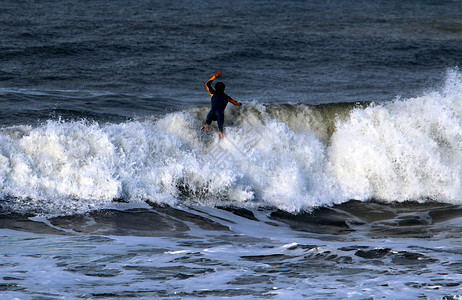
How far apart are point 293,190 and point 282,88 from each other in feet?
26.1

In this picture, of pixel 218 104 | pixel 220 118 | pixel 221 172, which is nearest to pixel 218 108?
pixel 218 104

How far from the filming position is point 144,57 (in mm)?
21516

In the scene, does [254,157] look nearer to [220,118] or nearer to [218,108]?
[220,118]

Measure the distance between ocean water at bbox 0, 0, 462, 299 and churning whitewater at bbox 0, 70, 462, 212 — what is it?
36mm

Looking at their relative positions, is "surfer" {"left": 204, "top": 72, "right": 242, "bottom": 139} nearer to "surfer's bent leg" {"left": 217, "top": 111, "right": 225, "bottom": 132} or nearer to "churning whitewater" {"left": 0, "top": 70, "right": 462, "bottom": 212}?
"surfer's bent leg" {"left": 217, "top": 111, "right": 225, "bottom": 132}

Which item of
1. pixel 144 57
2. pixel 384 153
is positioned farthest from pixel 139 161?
pixel 144 57

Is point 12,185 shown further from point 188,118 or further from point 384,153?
point 384,153

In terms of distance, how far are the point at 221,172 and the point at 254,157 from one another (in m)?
0.93

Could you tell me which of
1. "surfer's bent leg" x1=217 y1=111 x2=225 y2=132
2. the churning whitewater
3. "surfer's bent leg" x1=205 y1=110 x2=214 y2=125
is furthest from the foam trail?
"surfer's bent leg" x1=205 y1=110 x2=214 y2=125

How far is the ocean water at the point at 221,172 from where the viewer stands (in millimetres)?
7086

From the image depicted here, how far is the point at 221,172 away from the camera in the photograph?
11.5 metres

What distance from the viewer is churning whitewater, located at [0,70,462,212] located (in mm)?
10922

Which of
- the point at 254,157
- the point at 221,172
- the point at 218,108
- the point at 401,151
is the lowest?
the point at 221,172

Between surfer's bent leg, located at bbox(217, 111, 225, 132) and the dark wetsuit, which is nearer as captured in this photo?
the dark wetsuit
